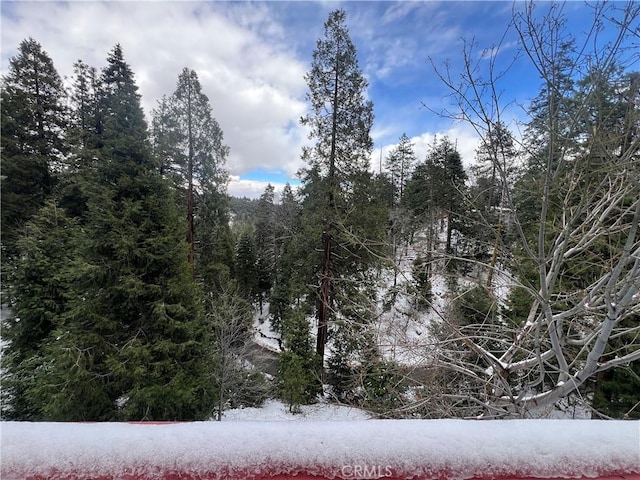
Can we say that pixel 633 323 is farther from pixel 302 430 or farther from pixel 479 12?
pixel 302 430

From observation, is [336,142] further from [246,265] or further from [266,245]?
[266,245]

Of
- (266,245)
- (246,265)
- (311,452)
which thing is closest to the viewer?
(311,452)

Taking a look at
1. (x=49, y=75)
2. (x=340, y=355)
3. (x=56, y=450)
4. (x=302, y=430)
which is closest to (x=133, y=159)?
(x=56, y=450)

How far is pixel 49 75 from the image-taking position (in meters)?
11.4

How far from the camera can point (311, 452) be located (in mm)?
963

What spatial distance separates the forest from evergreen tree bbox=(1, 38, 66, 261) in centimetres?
7

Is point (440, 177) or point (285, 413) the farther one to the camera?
point (440, 177)

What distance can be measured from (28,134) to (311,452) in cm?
1678

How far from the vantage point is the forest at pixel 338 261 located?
2.60m

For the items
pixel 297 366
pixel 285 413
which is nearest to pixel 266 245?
pixel 285 413

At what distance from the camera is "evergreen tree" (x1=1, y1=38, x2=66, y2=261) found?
1056cm

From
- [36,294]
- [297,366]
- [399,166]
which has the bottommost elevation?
[297,366]

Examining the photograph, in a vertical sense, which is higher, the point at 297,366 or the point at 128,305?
the point at 128,305

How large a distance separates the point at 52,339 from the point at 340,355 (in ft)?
26.6
